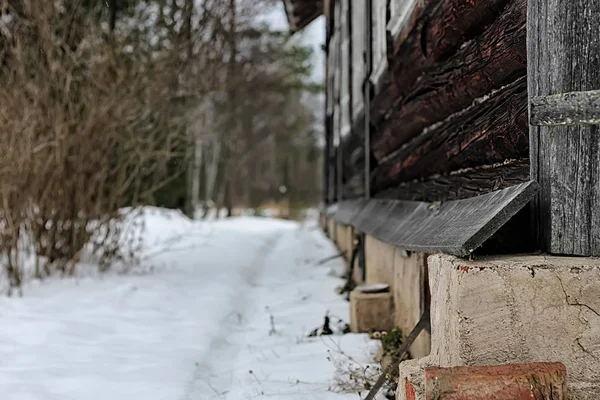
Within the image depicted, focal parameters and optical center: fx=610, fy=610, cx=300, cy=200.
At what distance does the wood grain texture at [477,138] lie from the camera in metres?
1.97

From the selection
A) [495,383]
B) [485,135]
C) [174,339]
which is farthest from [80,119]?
[495,383]

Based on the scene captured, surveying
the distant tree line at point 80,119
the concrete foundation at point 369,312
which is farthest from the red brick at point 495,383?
the distant tree line at point 80,119

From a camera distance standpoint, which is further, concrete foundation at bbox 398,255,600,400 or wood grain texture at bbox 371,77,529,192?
wood grain texture at bbox 371,77,529,192

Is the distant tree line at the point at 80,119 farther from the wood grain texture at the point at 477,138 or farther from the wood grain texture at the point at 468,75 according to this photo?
the wood grain texture at the point at 477,138

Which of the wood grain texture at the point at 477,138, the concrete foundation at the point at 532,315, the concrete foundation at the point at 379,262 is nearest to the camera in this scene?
the concrete foundation at the point at 532,315

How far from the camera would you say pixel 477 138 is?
2.33 m

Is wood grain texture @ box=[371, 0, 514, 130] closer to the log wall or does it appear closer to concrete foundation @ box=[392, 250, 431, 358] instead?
the log wall

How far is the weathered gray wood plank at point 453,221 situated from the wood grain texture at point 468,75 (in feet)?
1.39

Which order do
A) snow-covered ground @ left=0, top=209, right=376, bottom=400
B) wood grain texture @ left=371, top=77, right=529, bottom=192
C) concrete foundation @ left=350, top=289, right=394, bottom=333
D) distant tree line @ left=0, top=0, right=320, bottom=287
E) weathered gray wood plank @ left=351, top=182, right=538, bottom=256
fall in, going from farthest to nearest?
1. distant tree line @ left=0, top=0, right=320, bottom=287
2. concrete foundation @ left=350, top=289, right=394, bottom=333
3. snow-covered ground @ left=0, top=209, right=376, bottom=400
4. wood grain texture @ left=371, top=77, right=529, bottom=192
5. weathered gray wood plank @ left=351, top=182, right=538, bottom=256

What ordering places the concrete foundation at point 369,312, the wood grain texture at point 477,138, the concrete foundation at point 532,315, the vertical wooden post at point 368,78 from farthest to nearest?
the vertical wooden post at point 368,78, the concrete foundation at point 369,312, the wood grain texture at point 477,138, the concrete foundation at point 532,315

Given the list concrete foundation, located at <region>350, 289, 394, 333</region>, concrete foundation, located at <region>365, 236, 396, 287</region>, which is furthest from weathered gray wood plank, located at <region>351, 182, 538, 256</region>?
concrete foundation, located at <region>350, 289, 394, 333</region>

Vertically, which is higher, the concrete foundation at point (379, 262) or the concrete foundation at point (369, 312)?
the concrete foundation at point (379, 262)

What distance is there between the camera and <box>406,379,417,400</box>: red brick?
1.69 m

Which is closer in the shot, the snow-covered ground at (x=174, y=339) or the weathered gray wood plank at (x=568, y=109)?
the weathered gray wood plank at (x=568, y=109)
